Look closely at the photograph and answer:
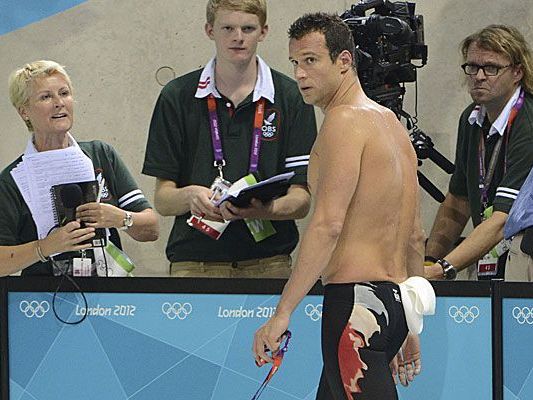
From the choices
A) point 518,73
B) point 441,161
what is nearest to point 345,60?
point 518,73

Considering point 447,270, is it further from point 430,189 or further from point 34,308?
point 34,308

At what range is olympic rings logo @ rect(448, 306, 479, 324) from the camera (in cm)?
488

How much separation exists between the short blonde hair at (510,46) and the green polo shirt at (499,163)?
106 mm

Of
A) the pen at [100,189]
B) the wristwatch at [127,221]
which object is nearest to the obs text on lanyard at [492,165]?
the wristwatch at [127,221]

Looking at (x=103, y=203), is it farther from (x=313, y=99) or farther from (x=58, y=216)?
(x=313, y=99)

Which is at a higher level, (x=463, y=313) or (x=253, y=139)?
(x=253, y=139)

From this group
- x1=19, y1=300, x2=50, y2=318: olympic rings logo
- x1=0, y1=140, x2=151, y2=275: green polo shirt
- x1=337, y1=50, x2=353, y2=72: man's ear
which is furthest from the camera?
x1=0, y1=140, x2=151, y2=275: green polo shirt

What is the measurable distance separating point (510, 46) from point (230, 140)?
1.47 m

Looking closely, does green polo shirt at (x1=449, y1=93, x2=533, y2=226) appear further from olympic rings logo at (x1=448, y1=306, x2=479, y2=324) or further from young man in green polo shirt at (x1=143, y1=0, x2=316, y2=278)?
young man in green polo shirt at (x1=143, y1=0, x2=316, y2=278)

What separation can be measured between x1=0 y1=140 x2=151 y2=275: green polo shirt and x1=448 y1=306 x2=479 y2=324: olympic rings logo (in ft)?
4.82

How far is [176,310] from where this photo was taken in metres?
4.88

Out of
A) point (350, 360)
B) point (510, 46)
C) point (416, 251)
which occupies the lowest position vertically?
point (350, 360)

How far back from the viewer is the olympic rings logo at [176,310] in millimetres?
4879

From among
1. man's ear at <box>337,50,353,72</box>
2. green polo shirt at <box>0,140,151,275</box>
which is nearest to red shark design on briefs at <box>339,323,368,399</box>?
man's ear at <box>337,50,353,72</box>
